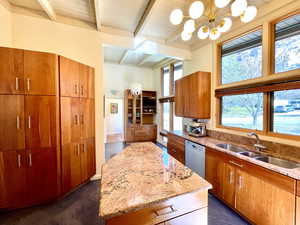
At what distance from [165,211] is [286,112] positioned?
2331mm

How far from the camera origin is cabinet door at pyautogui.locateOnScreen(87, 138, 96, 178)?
278 centimetres

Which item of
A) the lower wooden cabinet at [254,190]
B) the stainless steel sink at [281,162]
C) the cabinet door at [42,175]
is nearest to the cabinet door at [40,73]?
the cabinet door at [42,175]

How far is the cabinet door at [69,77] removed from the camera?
2.25 m

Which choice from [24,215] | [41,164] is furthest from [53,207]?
[41,164]

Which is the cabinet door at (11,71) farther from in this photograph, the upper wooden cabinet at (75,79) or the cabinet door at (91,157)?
the cabinet door at (91,157)

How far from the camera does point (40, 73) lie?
6.86ft

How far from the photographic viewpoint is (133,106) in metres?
6.12

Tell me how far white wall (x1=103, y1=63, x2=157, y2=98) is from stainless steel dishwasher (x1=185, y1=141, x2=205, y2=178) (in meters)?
4.09

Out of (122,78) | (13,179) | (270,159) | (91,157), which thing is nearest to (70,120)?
(91,157)

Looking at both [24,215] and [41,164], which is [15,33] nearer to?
[41,164]

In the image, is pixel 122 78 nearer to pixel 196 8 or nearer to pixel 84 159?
pixel 84 159

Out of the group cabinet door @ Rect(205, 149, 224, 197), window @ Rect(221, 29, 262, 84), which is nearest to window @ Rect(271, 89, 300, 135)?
window @ Rect(221, 29, 262, 84)

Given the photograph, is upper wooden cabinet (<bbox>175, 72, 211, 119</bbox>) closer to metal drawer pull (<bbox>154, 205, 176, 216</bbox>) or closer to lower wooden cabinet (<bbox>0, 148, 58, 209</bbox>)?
metal drawer pull (<bbox>154, 205, 176, 216</bbox>)

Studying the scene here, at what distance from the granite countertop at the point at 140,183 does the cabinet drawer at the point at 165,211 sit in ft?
0.24
